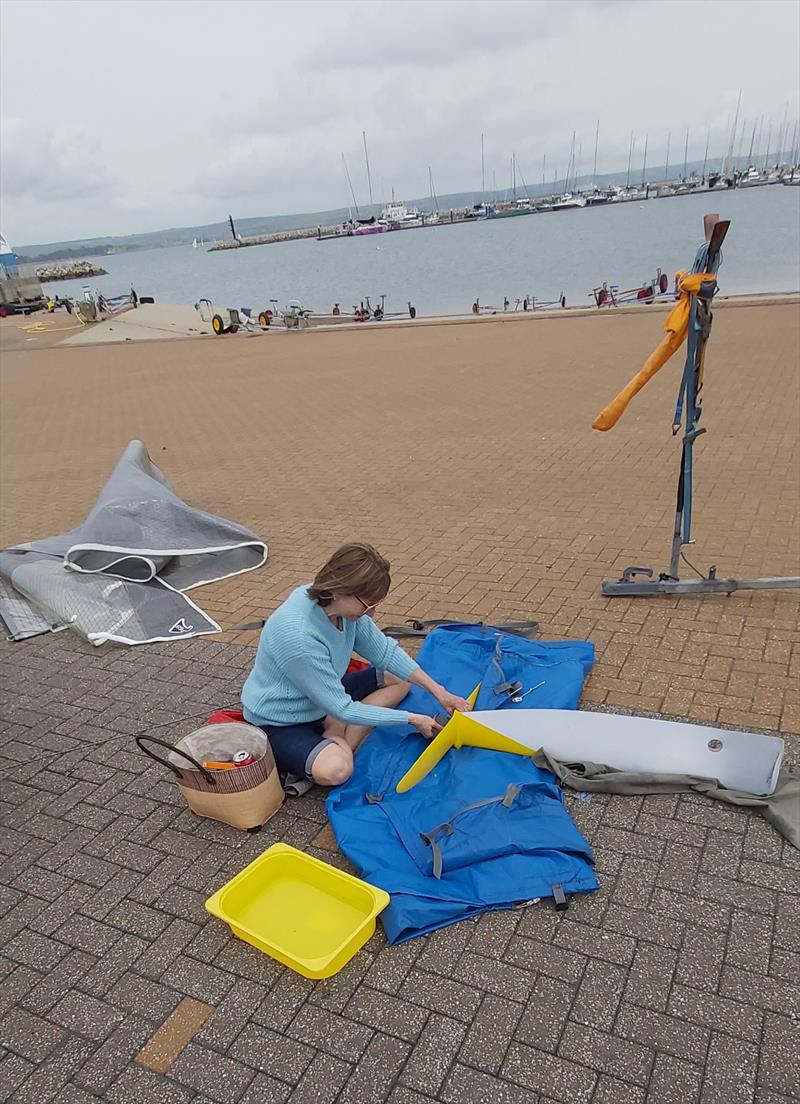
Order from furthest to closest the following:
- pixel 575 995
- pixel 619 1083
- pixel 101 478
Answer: pixel 101 478, pixel 575 995, pixel 619 1083

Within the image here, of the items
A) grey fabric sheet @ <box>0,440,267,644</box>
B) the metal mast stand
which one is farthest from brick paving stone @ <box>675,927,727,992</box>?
grey fabric sheet @ <box>0,440,267,644</box>

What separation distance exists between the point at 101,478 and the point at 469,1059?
7825 millimetres

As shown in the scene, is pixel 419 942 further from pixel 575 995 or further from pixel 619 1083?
pixel 619 1083

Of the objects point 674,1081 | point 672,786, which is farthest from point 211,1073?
point 672,786

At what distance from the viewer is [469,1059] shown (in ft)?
6.96

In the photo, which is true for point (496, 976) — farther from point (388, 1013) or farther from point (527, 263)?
point (527, 263)

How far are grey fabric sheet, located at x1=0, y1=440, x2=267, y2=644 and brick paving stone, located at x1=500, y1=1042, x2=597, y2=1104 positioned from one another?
10.5 feet

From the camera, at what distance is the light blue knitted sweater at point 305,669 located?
3033mm

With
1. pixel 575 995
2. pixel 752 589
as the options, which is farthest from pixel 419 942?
pixel 752 589

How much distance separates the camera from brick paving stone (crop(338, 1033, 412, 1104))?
80.9 inches

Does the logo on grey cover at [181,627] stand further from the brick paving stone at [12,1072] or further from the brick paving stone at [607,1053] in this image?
the brick paving stone at [607,1053]

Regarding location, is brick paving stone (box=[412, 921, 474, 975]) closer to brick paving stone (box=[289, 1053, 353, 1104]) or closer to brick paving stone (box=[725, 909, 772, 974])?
brick paving stone (box=[289, 1053, 353, 1104])

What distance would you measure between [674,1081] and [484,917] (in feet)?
2.37

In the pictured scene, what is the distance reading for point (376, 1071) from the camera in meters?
2.11
